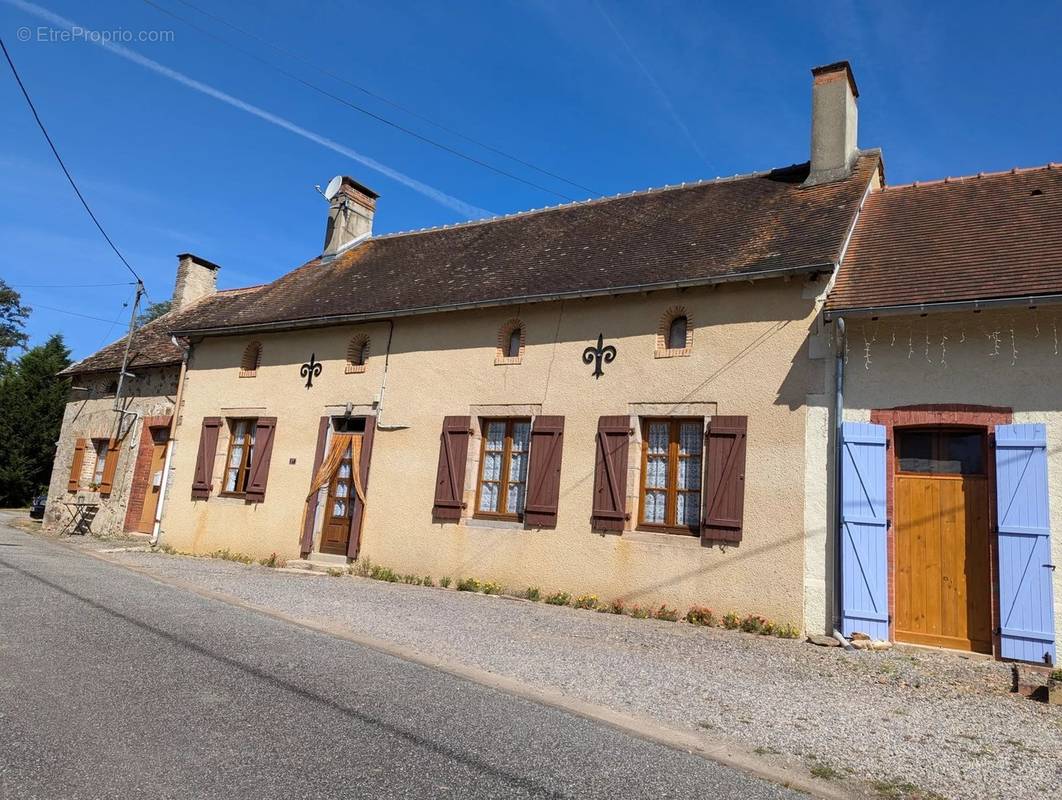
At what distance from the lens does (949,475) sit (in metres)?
7.58

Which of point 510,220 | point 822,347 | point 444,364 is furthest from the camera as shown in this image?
point 510,220

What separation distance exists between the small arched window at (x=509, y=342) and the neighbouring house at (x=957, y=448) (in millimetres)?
4242

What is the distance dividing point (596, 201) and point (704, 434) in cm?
613

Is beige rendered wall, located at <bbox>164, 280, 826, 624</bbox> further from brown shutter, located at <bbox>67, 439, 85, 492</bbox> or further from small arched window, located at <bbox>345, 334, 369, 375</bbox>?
brown shutter, located at <bbox>67, 439, 85, 492</bbox>

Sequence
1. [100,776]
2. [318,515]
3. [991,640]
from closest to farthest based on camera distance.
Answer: [100,776], [991,640], [318,515]

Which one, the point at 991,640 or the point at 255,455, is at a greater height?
the point at 255,455

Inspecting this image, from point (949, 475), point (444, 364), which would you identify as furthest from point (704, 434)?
point (444, 364)

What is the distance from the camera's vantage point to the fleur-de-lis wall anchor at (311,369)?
488 inches

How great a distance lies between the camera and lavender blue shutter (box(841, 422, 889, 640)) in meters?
7.40

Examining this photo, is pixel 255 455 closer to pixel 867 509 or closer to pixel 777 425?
pixel 777 425

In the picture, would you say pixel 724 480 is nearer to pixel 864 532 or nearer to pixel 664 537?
pixel 664 537

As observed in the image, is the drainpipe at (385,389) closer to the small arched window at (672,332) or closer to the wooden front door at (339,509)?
the wooden front door at (339,509)

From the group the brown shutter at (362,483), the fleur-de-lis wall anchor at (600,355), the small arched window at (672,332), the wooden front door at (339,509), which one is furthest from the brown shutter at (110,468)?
the small arched window at (672,332)

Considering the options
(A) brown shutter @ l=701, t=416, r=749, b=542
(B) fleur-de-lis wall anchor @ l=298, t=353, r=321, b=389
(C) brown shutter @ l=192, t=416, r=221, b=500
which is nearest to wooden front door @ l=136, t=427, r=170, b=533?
(C) brown shutter @ l=192, t=416, r=221, b=500
